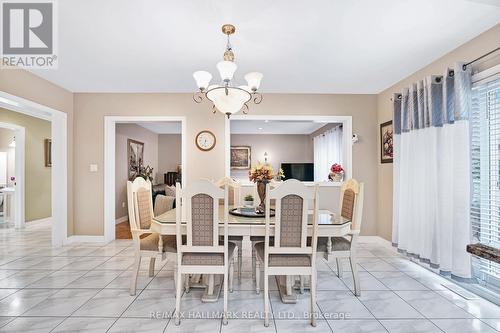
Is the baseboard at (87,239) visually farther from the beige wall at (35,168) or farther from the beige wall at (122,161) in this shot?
the beige wall at (35,168)

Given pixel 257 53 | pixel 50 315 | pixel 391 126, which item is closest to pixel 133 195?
pixel 50 315

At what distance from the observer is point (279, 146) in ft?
29.1

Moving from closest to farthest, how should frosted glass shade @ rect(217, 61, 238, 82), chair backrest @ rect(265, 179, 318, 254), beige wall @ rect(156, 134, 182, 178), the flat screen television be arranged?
chair backrest @ rect(265, 179, 318, 254) → frosted glass shade @ rect(217, 61, 238, 82) → the flat screen television → beige wall @ rect(156, 134, 182, 178)

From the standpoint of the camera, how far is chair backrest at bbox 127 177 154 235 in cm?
245

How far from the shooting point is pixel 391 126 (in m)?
4.00

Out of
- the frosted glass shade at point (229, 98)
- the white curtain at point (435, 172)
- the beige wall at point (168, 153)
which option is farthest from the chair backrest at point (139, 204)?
the beige wall at point (168, 153)

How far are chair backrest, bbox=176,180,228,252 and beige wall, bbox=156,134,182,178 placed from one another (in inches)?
258

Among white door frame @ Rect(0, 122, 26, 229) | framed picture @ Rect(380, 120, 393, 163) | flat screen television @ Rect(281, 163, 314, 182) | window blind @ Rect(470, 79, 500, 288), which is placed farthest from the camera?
flat screen television @ Rect(281, 163, 314, 182)

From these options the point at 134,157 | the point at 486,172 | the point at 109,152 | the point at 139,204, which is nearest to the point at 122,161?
the point at 134,157

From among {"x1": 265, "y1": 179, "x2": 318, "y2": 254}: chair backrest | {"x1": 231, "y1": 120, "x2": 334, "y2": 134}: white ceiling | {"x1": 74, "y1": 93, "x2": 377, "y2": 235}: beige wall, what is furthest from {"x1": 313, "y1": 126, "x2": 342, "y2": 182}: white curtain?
{"x1": 265, "y1": 179, "x2": 318, "y2": 254}: chair backrest

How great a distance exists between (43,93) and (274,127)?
208 inches

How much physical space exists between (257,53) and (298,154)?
243 inches

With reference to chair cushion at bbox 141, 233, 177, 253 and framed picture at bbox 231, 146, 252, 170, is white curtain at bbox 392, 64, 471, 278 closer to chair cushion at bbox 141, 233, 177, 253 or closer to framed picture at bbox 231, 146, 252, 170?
chair cushion at bbox 141, 233, 177, 253

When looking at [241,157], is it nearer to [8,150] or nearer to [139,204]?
[8,150]
